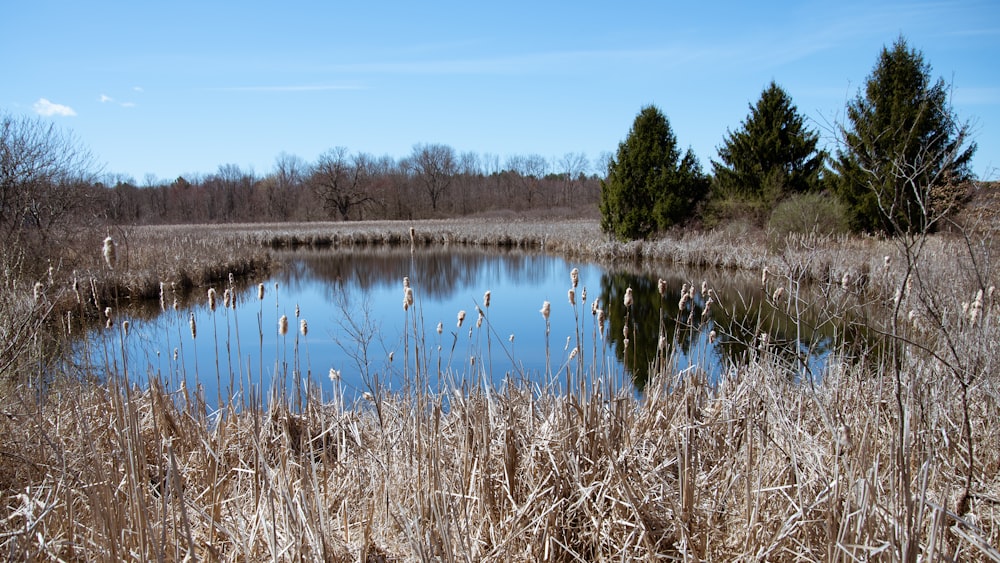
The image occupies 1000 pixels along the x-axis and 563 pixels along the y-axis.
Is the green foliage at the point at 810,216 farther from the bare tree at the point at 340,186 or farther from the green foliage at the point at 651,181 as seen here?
the bare tree at the point at 340,186

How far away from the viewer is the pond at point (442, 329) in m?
3.01

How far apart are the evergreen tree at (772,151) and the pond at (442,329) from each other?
14.1 feet

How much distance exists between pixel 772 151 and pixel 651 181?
3423 mm

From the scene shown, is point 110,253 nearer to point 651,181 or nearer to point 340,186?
point 651,181

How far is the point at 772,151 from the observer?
56.4 ft

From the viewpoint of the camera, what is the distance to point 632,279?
47.4 ft

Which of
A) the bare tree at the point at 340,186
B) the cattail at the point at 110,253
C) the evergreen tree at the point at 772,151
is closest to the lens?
the cattail at the point at 110,253

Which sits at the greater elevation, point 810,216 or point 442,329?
point 810,216

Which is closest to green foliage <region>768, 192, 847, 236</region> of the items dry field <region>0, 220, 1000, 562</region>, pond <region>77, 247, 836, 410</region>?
pond <region>77, 247, 836, 410</region>

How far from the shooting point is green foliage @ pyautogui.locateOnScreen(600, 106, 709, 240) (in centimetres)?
1747

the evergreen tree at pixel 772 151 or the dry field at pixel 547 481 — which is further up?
the evergreen tree at pixel 772 151

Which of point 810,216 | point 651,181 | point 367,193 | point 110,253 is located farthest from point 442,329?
point 367,193

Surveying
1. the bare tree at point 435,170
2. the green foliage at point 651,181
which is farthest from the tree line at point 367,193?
the green foliage at point 651,181

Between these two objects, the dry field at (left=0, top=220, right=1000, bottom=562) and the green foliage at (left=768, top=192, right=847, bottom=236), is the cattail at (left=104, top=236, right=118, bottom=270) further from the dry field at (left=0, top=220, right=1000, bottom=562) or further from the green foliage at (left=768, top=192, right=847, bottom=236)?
the green foliage at (left=768, top=192, right=847, bottom=236)
